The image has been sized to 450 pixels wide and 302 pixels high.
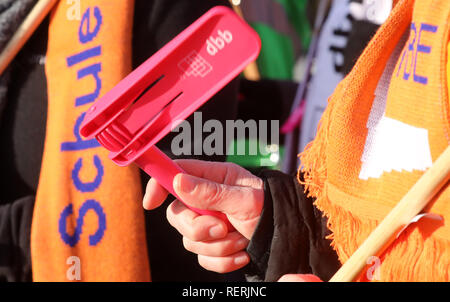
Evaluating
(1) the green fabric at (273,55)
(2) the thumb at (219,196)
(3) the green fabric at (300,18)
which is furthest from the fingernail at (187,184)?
(3) the green fabric at (300,18)

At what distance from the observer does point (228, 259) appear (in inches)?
19.7

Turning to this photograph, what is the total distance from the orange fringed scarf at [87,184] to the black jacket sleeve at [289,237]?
16cm

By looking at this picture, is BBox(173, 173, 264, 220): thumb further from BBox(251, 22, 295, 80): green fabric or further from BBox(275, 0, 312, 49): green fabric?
BBox(275, 0, 312, 49): green fabric

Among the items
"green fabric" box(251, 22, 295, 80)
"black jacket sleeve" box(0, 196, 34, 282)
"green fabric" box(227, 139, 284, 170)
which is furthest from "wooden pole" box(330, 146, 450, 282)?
"green fabric" box(251, 22, 295, 80)

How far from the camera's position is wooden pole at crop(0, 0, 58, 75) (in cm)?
64

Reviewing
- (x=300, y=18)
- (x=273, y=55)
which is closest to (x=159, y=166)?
(x=273, y=55)

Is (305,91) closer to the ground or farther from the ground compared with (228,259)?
farther from the ground

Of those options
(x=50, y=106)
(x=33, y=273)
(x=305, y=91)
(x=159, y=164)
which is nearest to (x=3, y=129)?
(x=50, y=106)

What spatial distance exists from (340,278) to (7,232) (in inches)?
16.8

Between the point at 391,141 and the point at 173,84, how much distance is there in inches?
7.6

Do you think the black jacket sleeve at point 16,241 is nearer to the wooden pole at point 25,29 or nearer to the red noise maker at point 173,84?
the wooden pole at point 25,29

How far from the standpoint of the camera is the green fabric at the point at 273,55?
1.36m

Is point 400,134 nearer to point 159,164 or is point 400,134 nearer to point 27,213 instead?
point 159,164

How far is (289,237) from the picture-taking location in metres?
0.49
